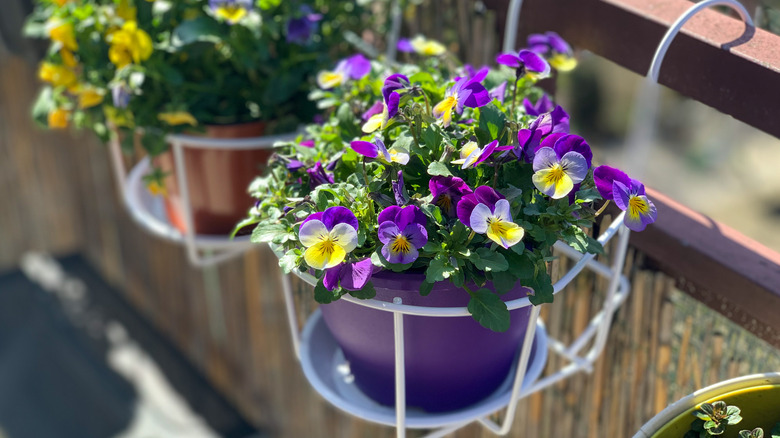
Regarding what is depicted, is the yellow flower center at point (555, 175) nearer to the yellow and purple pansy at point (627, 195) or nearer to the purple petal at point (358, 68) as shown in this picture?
the yellow and purple pansy at point (627, 195)

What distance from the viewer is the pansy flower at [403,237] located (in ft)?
2.40

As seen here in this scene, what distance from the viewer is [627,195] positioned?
738 millimetres

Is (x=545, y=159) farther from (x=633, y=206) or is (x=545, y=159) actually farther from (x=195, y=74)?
(x=195, y=74)

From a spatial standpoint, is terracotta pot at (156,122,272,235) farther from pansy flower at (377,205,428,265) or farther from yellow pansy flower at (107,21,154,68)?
pansy flower at (377,205,428,265)

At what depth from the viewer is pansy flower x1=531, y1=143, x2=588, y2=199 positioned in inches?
28.5

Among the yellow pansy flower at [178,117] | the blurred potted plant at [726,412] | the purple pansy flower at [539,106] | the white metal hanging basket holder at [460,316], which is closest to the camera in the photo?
the blurred potted plant at [726,412]

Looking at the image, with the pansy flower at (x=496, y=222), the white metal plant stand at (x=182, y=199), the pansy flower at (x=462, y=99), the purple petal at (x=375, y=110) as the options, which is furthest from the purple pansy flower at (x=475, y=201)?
the white metal plant stand at (x=182, y=199)

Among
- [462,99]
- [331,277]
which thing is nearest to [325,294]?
[331,277]

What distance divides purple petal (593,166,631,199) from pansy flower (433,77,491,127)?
0.45ft

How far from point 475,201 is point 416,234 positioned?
65mm

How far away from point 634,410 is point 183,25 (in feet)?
2.97

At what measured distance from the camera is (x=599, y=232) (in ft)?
3.10

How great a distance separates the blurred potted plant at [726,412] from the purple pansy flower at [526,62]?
371mm

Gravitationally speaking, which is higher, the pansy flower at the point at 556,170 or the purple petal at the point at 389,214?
the pansy flower at the point at 556,170
